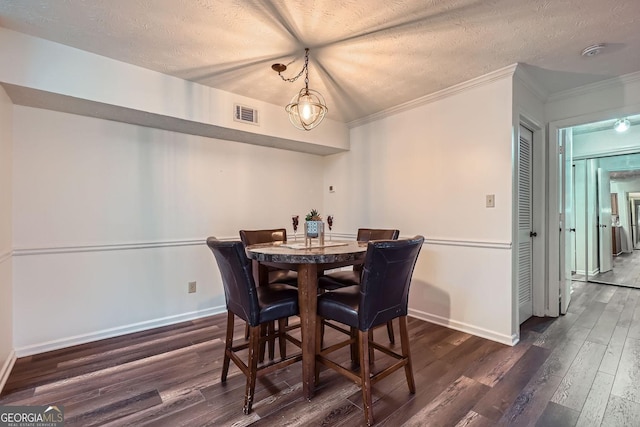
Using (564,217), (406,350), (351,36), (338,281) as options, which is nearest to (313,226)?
(338,281)

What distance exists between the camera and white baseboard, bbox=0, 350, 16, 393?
6.29 feet

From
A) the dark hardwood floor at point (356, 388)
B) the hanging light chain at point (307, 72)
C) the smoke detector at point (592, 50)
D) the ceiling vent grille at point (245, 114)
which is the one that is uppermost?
the hanging light chain at point (307, 72)

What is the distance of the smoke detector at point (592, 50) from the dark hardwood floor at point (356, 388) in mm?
2346

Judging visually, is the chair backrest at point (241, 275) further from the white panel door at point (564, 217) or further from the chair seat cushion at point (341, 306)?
the white panel door at point (564, 217)

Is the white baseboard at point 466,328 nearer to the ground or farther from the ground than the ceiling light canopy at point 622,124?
nearer to the ground

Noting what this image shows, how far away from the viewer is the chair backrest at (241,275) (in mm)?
1645

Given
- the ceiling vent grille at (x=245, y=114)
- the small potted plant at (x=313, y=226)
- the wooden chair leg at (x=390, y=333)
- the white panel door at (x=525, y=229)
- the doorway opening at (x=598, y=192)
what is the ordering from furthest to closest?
the doorway opening at (x=598, y=192)
the ceiling vent grille at (x=245, y=114)
the white panel door at (x=525, y=229)
the wooden chair leg at (x=390, y=333)
the small potted plant at (x=313, y=226)

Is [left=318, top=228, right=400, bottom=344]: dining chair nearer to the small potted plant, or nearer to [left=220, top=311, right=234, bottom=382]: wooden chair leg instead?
the small potted plant

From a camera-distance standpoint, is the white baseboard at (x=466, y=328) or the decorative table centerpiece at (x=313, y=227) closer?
the decorative table centerpiece at (x=313, y=227)

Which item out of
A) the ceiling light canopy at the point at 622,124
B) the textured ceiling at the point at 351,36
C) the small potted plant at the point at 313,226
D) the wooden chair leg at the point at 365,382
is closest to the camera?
the wooden chair leg at the point at 365,382

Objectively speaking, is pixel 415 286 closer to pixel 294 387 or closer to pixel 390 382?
pixel 390 382

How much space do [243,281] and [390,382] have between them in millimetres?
1198

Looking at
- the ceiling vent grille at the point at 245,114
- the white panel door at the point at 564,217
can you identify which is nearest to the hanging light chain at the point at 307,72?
the ceiling vent grille at the point at 245,114

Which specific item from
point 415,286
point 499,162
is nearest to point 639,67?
point 499,162
